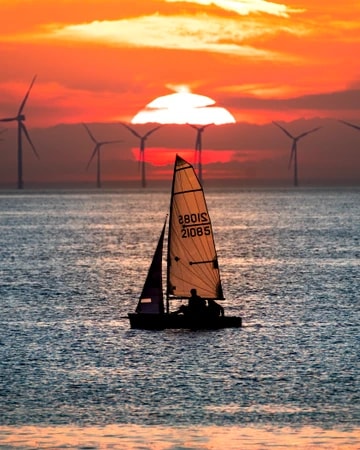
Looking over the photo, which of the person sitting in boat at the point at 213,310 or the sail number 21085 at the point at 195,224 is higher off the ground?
the sail number 21085 at the point at 195,224

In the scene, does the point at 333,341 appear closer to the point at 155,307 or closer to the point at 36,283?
the point at 155,307

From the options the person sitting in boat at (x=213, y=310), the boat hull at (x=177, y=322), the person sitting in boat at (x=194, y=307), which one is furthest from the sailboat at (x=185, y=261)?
the person sitting in boat at (x=194, y=307)

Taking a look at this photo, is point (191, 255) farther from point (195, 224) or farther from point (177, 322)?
point (177, 322)

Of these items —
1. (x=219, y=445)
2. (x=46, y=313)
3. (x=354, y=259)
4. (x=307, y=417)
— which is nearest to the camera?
(x=219, y=445)

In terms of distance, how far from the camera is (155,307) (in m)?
70.4

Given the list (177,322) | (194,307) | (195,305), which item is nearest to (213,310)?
(195,305)

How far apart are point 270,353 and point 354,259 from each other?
81.0 metres

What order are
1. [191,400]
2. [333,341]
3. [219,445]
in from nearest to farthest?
[219,445], [191,400], [333,341]

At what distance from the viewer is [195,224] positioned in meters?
69.9

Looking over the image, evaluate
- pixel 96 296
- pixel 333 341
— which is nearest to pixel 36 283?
pixel 96 296

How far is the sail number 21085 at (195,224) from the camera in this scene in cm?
6988

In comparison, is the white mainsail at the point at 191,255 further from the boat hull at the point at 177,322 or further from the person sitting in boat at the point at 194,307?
the person sitting in boat at the point at 194,307

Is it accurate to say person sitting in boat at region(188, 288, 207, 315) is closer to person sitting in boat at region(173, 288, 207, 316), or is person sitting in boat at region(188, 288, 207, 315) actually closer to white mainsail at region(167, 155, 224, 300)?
person sitting in boat at region(173, 288, 207, 316)

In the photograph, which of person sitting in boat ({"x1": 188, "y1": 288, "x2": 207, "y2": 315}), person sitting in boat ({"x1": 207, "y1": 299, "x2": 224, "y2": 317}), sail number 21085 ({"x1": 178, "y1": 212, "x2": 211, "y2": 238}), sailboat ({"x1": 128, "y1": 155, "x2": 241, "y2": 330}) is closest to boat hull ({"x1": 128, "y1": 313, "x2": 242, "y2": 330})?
sailboat ({"x1": 128, "y1": 155, "x2": 241, "y2": 330})
